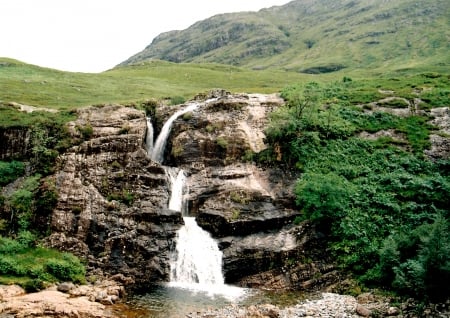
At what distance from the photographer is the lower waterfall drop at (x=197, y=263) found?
33.4 m

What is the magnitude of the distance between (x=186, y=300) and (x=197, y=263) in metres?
6.01

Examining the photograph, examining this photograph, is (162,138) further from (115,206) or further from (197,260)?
(197,260)

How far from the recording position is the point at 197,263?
3525 cm

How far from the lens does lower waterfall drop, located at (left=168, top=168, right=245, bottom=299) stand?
33.4 metres

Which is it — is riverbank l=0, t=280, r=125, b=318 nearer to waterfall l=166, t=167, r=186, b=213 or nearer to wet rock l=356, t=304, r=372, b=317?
waterfall l=166, t=167, r=186, b=213

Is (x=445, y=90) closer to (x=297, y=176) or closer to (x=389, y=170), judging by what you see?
(x=389, y=170)

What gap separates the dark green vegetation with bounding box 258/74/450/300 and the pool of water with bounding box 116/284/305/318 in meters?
6.55

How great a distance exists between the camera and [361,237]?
33.8 meters

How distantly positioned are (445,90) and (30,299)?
5450 cm

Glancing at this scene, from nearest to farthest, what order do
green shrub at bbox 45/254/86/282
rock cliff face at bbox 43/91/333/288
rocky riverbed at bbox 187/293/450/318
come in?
rocky riverbed at bbox 187/293/450/318 < green shrub at bbox 45/254/86/282 < rock cliff face at bbox 43/91/333/288

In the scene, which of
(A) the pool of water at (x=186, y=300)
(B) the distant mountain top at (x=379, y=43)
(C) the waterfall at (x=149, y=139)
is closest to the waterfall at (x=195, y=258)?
(A) the pool of water at (x=186, y=300)

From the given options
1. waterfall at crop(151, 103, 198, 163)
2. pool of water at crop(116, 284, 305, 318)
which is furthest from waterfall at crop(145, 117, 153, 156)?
pool of water at crop(116, 284, 305, 318)

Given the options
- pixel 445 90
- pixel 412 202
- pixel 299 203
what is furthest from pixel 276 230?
pixel 445 90

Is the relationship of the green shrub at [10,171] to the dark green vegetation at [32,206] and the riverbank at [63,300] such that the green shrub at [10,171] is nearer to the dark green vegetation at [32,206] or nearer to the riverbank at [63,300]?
the dark green vegetation at [32,206]
